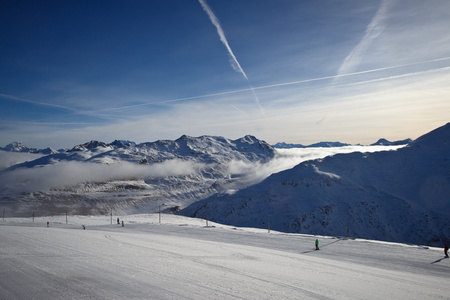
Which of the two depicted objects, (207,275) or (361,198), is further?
(361,198)

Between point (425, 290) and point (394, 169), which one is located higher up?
point (394, 169)

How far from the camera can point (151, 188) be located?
199750 mm

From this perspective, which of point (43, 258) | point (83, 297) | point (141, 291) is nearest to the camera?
point (83, 297)

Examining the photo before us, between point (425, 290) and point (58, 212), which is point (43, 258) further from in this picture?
point (58, 212)

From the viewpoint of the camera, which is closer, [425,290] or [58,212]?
[425,290]

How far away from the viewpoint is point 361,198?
8656cm

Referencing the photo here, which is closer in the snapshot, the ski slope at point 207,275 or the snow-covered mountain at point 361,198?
the ski slope at point 207,275

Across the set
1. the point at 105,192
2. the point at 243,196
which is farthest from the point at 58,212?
the point at 243,196

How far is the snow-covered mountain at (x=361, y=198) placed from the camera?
75.8 m

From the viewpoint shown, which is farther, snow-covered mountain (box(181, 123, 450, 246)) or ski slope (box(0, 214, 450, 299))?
snow-covered mountain (box(181, 123, 450, 246))

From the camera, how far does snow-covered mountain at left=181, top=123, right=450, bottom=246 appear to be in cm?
7581

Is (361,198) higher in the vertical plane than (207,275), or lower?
lower

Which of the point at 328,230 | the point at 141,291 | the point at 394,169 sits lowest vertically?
the point at 328,230

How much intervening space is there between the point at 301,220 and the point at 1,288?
256 ft
